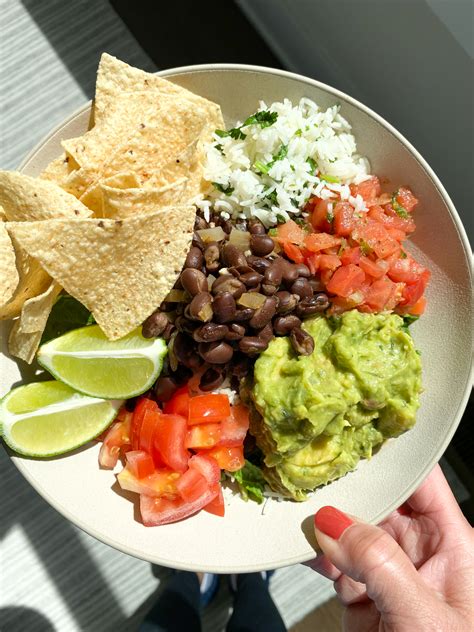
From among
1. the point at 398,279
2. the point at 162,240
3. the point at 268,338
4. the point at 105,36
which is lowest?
the point at 398,279

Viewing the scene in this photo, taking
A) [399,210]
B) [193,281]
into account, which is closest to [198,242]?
[193,281]

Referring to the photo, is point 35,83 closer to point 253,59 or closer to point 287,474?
point 253,59

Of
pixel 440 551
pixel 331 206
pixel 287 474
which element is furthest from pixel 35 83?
pixel 440 551

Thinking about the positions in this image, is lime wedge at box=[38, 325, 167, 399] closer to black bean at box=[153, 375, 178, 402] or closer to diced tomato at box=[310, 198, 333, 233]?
black bean at box=[153, 375, 178, 402]

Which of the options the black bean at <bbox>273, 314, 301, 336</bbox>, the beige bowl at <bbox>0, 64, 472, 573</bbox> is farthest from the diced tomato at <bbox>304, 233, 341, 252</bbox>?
the beige bowl at <bbox>0, 64, 472, 573</bbox>

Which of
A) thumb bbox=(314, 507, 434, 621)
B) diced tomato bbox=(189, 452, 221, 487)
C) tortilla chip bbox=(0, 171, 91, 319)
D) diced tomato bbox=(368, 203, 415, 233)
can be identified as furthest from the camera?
diced tomato bbox=(368, 203, 415, 233)

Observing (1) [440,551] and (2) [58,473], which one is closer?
(2) [58,473]

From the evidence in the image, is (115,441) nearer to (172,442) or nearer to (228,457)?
(172,442)
